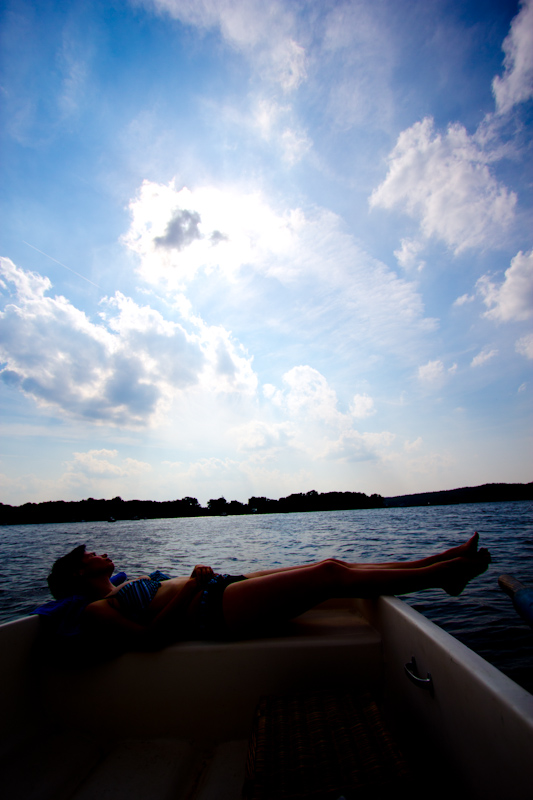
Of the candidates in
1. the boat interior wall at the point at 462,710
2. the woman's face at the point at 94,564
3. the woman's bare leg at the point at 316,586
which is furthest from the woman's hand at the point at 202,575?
the boat interior wall at the point at 462,710

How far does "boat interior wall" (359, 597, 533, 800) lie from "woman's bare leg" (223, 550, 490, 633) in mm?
177

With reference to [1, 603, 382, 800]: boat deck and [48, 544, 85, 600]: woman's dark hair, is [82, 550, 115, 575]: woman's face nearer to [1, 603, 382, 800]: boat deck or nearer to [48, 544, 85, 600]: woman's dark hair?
[48, 544, 85, 600]: woman's dark hair

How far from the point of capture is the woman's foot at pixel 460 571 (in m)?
1.97

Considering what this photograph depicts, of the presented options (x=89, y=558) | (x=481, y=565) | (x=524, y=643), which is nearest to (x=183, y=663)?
(x=89, y=558)

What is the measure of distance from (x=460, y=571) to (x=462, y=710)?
0.84 meters

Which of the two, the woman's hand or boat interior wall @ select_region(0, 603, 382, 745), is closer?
boat interior wall @ select_region(0, 603, 382, 745)

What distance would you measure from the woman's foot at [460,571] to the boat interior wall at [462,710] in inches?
12.9

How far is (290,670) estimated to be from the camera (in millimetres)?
1841

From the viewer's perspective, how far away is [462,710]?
1.24 meters

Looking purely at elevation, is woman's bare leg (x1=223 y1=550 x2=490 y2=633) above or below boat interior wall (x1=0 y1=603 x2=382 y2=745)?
above

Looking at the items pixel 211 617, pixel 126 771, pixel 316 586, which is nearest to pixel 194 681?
pixel 211 617

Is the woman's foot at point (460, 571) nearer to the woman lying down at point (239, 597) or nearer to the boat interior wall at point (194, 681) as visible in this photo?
the woman lying down at point (239, 597)

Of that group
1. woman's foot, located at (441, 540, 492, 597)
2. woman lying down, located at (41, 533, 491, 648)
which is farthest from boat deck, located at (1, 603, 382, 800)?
woman's foot, located at (441, 540, 492, 597)

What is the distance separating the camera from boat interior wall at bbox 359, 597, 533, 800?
996 millimetres
